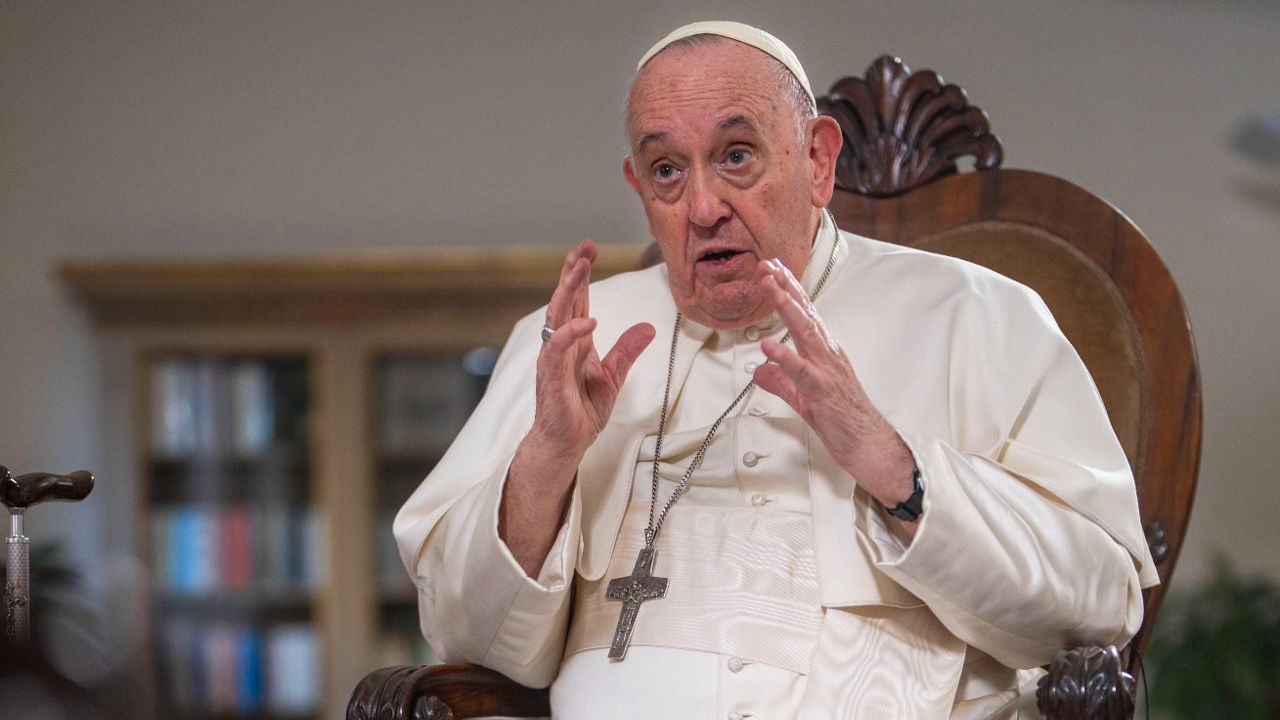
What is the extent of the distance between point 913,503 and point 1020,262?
0.90 metres

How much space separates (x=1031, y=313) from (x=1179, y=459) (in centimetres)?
40

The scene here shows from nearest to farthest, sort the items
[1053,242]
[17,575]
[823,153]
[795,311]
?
[17,575] < [795,311] < [823,153] < [1053,242]

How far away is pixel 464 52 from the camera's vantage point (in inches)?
248

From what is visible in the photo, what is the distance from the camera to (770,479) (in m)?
2.35

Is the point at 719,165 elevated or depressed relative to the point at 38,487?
elevated

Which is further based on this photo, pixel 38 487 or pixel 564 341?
pixel 564 341

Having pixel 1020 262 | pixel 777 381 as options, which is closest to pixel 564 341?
pixel 777 381

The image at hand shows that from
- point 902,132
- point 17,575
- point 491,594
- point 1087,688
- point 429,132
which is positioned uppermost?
point 429,132

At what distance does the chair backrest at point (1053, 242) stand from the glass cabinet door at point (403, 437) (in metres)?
3.11

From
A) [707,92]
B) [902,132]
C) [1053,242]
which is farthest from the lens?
[902,132]

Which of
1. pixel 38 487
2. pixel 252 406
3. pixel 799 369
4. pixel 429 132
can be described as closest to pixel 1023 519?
pixel 799 369

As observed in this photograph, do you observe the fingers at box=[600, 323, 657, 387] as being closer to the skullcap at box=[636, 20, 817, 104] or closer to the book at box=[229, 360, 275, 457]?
the skullcap at box=[636, 20, 817, 104]

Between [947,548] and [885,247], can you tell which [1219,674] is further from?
[947,548]

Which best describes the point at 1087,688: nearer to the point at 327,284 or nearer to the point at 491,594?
the point at 491,594
